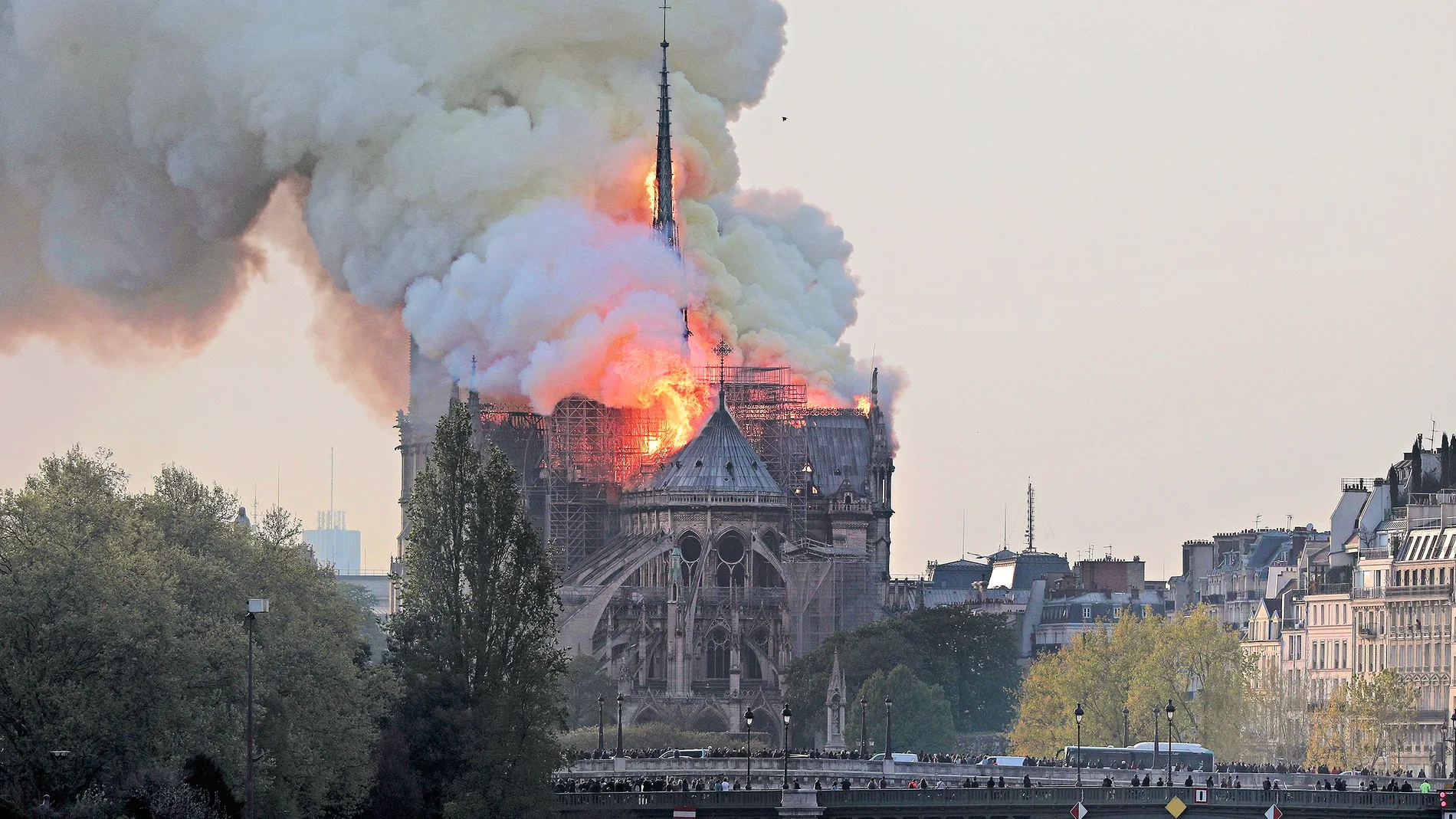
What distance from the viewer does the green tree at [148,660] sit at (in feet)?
247

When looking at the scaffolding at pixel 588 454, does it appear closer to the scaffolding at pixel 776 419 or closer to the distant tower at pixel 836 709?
the scaffolding at pixel 776 419

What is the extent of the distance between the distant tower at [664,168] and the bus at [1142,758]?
167 ft

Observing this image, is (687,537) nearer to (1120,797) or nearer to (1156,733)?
(1156,733)

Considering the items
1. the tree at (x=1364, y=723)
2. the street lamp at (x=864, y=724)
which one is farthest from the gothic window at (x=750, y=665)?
the tree at (x=1364, y=723)

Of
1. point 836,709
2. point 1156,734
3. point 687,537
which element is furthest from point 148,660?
point 687,537

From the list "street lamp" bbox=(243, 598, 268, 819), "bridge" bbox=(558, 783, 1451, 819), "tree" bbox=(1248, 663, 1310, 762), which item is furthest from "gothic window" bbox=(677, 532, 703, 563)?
"street lamp" bbox=(243, 598, 268, 819)

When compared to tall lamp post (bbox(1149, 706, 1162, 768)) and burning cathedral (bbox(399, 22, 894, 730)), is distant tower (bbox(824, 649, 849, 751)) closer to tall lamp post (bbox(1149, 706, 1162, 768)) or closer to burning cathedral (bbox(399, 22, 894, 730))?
burning cathedral (bbox(399, 22, 894, 730))

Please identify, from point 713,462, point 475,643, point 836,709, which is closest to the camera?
point 475,643

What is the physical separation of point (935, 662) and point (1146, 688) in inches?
902

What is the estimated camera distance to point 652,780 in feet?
347

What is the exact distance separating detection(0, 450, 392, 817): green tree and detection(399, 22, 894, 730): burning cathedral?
7660cm

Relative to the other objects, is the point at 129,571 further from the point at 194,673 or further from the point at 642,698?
the point at 642,698

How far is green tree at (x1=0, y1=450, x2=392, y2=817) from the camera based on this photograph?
247 feet

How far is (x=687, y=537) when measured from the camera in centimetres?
17288
